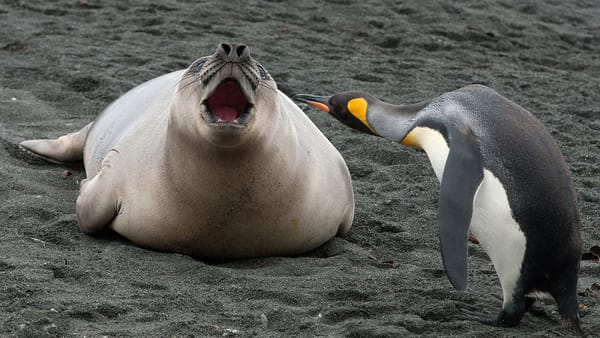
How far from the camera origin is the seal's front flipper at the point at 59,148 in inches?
249

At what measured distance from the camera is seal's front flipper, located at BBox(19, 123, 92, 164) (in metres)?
6.31

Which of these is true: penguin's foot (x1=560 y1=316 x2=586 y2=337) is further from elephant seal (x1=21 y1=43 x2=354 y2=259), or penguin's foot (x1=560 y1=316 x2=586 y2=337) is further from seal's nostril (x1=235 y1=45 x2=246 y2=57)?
seal's nostril (x1=235 y1=45 x2=246 y2=57)

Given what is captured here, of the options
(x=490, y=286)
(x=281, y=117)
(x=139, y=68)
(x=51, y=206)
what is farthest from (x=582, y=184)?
(x=139, y=68)

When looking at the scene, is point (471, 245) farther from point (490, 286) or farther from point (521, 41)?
point (521, 41)

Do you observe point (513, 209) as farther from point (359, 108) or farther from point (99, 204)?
point (99, 204)

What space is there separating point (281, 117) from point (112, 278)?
41.0 inches

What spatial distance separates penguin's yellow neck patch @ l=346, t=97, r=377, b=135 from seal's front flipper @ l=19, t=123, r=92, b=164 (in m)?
1.97

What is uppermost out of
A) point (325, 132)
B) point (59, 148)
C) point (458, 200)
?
point (458, 200)

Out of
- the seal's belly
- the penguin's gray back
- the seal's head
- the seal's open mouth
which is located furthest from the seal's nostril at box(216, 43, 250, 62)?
the penguin's gray back

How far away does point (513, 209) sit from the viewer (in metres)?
4.04

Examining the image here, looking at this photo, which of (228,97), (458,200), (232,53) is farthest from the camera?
(228,97)

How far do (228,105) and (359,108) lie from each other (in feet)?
2.52

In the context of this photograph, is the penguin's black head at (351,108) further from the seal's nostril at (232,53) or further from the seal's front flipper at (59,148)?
the seal's front flipper at (59,148)

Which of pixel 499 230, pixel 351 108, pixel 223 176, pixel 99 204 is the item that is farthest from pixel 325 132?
pixel 499 230
